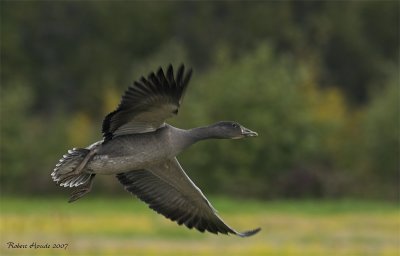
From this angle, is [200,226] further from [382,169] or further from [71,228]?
[382,169]

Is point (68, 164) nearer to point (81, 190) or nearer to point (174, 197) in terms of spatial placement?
point (81, 190)

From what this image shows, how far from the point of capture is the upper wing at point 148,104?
9.13m

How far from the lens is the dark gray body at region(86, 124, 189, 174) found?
31.7ft

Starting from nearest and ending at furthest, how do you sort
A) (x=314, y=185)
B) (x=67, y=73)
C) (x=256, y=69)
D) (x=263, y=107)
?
(x=314, y=185), (x=263, y=107), (x=256, y=69), (x=67, y=73)

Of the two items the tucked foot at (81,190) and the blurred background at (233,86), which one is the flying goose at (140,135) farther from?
the blurred background at (233,86)

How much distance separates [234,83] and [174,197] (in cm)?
3263

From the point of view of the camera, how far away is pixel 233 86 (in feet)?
142

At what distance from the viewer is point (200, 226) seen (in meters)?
11.2

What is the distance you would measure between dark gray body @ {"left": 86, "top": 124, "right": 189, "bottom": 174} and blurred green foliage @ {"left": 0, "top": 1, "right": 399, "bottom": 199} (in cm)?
3004

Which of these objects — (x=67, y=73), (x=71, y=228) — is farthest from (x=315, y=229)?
(x=67, y=73)

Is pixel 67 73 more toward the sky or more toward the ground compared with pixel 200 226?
more toward the sky

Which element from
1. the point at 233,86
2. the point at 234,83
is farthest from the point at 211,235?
the point at 234,83

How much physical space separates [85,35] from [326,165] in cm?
2155

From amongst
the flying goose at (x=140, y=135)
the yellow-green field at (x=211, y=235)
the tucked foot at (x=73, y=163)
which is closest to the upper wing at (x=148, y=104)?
the flying goose at (x=140, y=135)
